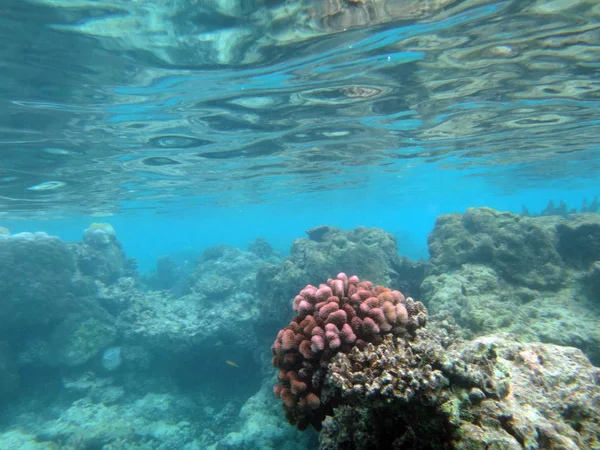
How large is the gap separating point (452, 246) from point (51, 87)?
14.2 meters

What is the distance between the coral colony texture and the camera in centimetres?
362

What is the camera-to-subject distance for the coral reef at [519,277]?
7.98m

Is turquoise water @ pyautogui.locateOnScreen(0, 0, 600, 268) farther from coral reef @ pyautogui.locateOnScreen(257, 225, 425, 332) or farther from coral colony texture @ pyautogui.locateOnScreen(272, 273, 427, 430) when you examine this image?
coral colony texture @ pyautogui.locateOnScreen(272, 273, 427, 430)

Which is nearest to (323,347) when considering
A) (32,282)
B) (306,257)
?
(306,257)

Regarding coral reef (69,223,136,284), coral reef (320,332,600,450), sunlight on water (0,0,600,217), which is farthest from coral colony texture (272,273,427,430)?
coral reef (69,223,136,284)

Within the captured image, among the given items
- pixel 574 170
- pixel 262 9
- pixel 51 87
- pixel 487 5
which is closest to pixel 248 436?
pixel 262 9

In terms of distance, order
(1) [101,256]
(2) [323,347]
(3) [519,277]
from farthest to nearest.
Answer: (1) [101,256] < (3) [519,277] < (2) [323,347]

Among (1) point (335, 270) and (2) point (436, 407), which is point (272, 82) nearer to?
(1) point (335, 270)

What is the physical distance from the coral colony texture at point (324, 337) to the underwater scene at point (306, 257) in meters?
0.03

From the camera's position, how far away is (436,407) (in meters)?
2.86

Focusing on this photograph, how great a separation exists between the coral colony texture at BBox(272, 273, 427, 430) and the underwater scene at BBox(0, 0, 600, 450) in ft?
0.11

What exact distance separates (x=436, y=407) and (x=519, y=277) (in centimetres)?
944

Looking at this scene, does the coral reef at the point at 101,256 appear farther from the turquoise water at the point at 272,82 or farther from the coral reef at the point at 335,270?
the coral reef at the point at 335,270

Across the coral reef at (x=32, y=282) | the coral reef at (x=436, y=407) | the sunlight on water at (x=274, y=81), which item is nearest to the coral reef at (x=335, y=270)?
the sunlight on water at (x=274, y=81)
